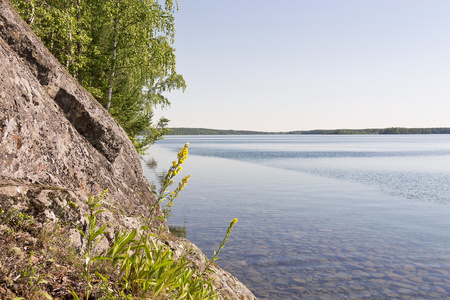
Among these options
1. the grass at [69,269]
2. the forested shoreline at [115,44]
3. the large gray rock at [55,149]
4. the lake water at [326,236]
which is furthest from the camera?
the forested shoreline at [115,44]

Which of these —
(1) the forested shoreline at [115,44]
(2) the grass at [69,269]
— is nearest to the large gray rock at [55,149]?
(2) the grass at [69,269]

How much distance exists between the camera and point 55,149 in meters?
5.08

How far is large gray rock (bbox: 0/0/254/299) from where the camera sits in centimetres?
400

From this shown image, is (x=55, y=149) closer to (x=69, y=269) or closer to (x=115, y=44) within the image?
(x=69, y=269)

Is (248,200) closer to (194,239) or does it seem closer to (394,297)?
(194,239)

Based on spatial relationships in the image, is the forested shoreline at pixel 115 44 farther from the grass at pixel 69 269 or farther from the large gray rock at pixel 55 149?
the grass at pixel 69 269

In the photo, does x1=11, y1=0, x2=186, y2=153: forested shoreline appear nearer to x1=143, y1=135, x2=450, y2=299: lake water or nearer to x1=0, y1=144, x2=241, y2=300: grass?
x1=143, y1=135, x2=450, y2=299: lake water

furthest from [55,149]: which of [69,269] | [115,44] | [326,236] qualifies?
[115,44]

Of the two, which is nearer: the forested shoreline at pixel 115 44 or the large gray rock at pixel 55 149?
the large gray rock at pixel 55 149

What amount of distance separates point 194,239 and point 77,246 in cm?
817

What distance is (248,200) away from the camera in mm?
18406

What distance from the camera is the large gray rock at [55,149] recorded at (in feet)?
13.1

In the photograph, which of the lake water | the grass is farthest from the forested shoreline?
the grass

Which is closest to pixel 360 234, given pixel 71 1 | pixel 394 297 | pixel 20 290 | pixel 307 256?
pixel 307 256
